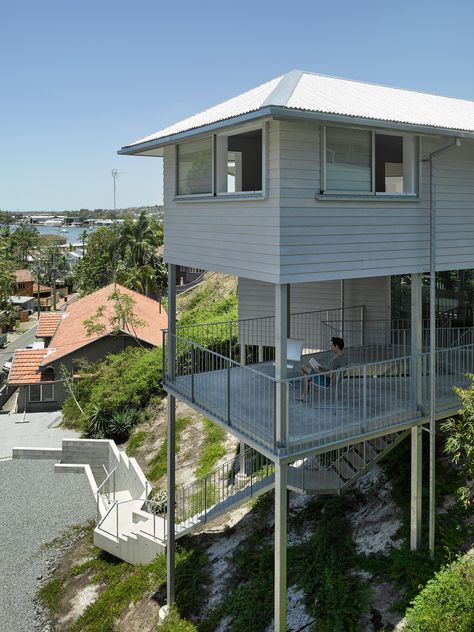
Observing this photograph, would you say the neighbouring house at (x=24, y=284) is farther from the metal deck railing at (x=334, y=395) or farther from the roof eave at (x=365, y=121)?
the roof eave at (x=365, y=121)

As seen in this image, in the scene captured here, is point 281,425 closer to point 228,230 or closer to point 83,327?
point 228,230

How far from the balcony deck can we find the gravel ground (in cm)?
795

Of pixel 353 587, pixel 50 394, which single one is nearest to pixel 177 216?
pixel 353 587

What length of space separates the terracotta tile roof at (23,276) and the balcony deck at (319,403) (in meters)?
67.7

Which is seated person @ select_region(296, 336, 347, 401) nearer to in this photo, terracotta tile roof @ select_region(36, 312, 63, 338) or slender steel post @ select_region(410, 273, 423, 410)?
slender steel post @ select_region(410, 273, 423, 410)

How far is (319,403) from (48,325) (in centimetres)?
3474

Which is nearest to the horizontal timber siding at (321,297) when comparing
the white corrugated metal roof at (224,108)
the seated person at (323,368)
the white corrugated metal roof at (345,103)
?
the seated person at (323,368)

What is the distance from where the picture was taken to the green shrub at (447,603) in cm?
786

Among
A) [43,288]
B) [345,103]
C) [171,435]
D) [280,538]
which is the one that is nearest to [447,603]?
[280,538]

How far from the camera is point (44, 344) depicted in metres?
39.5

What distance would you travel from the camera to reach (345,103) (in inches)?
357

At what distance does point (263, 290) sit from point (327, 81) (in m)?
5.84

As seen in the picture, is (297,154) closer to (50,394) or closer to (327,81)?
(327,81)

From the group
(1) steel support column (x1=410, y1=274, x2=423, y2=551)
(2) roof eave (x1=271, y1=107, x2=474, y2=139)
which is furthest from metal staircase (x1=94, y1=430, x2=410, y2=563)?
(2) roof eave (x1=271, y1=107, x2=474, y2=139)
